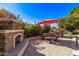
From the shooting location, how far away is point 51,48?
8.90 metres

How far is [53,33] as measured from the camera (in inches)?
362

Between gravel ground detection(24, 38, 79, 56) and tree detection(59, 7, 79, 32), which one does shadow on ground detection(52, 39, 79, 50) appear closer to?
gravel ground detection(24, 38, 79, 56)

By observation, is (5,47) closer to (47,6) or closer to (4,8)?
(4,8)

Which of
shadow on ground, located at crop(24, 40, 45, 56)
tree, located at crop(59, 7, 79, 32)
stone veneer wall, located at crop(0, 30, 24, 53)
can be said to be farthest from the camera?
tree, located at crop(59, 7, 79, 32)

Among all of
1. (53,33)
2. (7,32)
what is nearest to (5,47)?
(7,32)

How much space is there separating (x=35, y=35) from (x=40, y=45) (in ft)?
2.09

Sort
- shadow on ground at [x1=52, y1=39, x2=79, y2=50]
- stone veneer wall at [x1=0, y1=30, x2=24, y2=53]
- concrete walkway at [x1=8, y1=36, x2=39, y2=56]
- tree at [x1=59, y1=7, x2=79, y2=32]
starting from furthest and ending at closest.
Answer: shadow on ground at [x1=52, y1=39, x2=79, y2=50], tree at [x1=59, y1=7, x2=79, y2=32], concrete walkway at [x1=8, y1=36, x2=39, y2=56], stone veneer wall at [x1=0, y1=30, x2=24, y2=53]

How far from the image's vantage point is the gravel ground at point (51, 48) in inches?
336

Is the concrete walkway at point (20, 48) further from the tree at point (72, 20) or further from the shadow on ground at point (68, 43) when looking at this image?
the tree at point (72, 20)

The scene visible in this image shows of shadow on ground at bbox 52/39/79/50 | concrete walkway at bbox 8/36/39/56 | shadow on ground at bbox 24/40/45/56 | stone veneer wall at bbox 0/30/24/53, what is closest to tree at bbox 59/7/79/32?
shadow on ground at bbox 52/39/79/50

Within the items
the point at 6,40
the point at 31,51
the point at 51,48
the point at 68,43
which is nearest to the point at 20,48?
the point at 31,51

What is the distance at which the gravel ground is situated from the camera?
854 centimetres

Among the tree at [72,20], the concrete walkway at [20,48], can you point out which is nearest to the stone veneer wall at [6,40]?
the concrete walkway at [20,48]

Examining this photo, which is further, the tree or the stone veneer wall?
the tree
